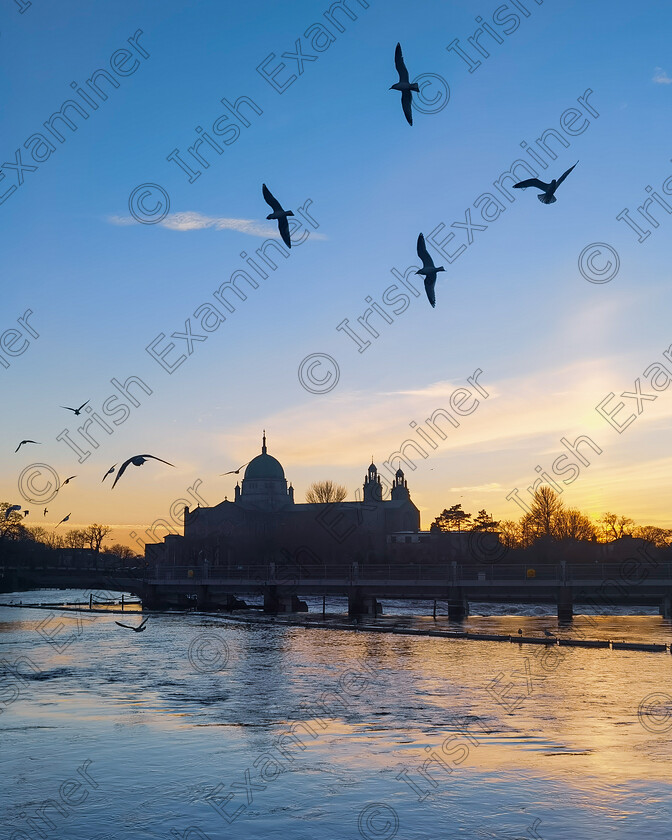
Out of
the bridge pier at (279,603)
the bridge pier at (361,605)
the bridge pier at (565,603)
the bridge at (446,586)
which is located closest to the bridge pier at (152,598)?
the bridge at (446,586)

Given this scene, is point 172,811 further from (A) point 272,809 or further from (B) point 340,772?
(B) point 340,772

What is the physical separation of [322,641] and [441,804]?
37109 millimetres

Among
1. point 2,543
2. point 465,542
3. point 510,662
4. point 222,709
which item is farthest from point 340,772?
point 465,542

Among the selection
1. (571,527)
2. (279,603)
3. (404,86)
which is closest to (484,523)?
(571,527)

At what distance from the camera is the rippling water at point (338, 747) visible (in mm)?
15148

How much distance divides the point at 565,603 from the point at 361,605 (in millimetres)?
16175

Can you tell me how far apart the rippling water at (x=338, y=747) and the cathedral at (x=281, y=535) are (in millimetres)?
101542

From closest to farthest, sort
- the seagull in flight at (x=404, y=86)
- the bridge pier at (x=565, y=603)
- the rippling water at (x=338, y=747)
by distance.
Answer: the rippling water at (x=338, y=747) → the seagull in flight at (x=404, y=86) → the bridge pier at (x=565, y=603)

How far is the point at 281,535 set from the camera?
16300cm

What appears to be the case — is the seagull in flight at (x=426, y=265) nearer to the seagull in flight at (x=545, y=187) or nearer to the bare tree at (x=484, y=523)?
the seagull in flight at (x=545, y=187)

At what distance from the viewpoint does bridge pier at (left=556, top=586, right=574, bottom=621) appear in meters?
69.0

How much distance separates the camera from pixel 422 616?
79.4 metres

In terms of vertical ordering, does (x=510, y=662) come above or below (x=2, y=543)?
below

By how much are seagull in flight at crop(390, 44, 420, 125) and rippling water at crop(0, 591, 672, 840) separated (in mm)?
12018
